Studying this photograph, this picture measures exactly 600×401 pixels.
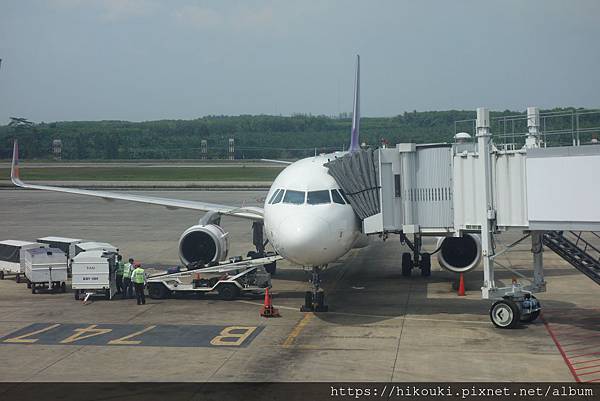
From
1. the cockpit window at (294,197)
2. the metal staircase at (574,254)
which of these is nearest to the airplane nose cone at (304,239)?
the cockpit window at (294,197)

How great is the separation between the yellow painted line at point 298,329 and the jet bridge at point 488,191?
2960 mm

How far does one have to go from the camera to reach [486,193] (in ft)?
73.0

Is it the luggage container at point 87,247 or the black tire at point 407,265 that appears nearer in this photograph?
the luggage container at point 87,247

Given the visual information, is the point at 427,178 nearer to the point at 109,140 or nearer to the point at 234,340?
the point at 234,340

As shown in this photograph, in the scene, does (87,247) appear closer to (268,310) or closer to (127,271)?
(127,271)

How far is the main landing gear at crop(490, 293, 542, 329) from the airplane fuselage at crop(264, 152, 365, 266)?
4576mm

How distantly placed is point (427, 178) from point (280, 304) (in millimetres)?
6127

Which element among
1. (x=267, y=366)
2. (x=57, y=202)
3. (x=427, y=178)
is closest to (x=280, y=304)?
(x=427, y=178)

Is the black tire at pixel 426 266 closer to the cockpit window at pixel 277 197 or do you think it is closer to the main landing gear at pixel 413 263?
the main landing gear at pixel 413 263

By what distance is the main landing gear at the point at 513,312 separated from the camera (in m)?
21.7

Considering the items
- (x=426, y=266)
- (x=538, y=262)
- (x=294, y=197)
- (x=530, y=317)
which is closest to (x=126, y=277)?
(x=294, y=197)

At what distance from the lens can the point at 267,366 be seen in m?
18.1

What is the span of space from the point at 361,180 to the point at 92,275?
9.42m

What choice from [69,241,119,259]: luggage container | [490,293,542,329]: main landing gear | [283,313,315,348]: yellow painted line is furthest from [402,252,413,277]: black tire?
[69,241,119,259]: luggage container
